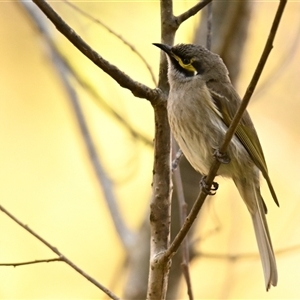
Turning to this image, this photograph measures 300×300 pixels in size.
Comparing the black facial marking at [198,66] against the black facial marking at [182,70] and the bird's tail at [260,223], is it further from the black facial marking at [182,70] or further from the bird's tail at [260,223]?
the bird's tail at [260,223]

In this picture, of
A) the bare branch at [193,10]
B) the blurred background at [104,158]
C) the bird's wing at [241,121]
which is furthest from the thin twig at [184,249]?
the blurred background at [104,158]

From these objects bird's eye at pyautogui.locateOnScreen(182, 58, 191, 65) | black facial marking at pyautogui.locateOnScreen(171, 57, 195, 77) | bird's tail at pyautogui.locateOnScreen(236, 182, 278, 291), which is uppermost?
bird's eye at pyautogui.locateOnScreen(182, 58, 191, 65)

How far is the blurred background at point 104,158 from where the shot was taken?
4535 millimetres

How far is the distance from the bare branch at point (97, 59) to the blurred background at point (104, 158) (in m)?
1.61

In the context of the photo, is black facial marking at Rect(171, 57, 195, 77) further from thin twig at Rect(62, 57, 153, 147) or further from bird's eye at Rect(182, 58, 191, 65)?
thin twig at Rect(62, 57, 153, 147)

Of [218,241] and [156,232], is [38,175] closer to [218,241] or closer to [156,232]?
[218,241]

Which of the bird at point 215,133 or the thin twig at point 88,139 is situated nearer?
the bird at point 215,133

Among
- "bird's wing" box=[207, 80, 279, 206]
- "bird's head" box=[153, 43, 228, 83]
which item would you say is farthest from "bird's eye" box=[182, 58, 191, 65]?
"bird's wing" box=[207, 80, 279, 206]

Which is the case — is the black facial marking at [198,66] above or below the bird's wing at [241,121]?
above

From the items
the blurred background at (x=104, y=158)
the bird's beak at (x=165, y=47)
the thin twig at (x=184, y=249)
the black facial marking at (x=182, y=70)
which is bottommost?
the blurred background at (x=104, y=158)

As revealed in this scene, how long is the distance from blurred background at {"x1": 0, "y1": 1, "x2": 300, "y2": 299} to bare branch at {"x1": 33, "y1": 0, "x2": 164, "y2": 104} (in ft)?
5.29

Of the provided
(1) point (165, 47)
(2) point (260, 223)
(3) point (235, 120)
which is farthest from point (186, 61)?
(3) point (235, 120)

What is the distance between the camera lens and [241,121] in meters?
3.13

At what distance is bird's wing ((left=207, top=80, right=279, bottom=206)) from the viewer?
10.2ft
